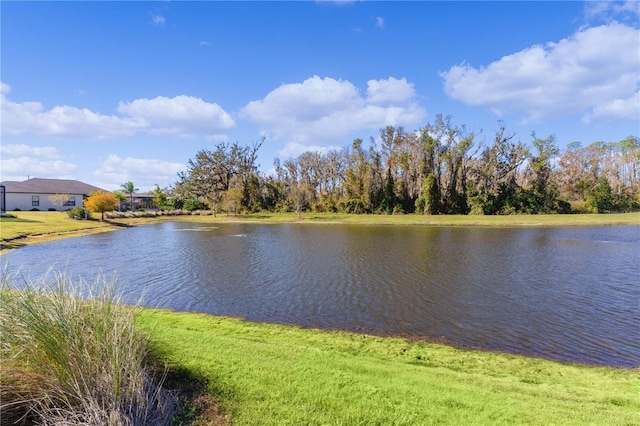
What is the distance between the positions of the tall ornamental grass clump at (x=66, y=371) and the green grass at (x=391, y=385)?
1.15m

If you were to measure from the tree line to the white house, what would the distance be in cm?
2498

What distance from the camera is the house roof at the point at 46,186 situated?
2342 inches

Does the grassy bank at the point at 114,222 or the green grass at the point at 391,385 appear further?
the grassy bank at the point at 114,222

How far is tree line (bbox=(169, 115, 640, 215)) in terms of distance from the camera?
59375mm

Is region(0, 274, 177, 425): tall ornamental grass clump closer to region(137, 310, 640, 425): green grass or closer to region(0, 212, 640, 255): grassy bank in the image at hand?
region(137, 310, 640, 425): green grass

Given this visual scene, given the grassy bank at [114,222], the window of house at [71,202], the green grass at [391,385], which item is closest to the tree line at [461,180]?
the grassy bank at [114,222]

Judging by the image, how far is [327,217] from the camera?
58438mm

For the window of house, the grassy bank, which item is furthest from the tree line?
the window of house

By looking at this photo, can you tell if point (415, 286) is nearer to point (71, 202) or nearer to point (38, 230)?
point (38, 230)

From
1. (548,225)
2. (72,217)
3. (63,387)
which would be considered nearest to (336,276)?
(63,387)

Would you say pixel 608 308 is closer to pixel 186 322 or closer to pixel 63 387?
pixel 186 322

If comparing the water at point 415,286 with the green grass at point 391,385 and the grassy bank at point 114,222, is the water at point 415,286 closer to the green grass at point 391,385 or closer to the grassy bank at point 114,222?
the green grass at point 391,385

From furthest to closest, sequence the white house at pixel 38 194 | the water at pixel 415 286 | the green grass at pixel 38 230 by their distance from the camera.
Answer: the white house at pixel 38 194 < the green grass at pixel 38 230 < the water at pixel 415 286

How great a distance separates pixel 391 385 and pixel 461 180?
6329 cm
